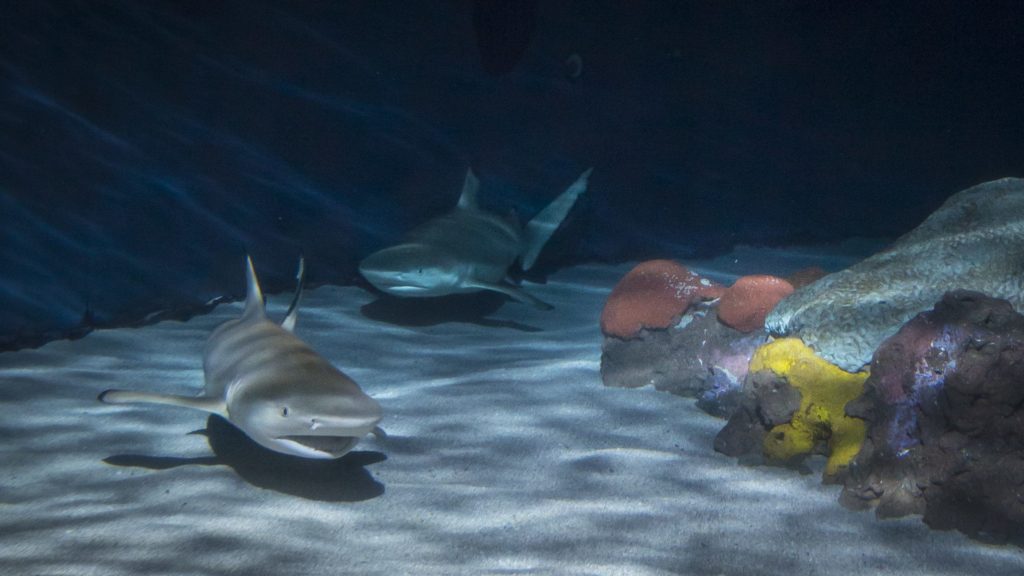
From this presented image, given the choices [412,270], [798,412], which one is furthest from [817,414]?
[412,270]

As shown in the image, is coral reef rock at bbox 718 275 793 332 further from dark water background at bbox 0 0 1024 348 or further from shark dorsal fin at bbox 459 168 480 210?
dark water background at bbox 0 0 1024 348

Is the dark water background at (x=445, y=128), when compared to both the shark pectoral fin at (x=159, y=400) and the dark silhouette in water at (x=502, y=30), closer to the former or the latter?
the dark silhouette in water at (x=502, y=30)

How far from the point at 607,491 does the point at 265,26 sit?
6871mm

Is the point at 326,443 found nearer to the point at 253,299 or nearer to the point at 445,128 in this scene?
the point at 253,299

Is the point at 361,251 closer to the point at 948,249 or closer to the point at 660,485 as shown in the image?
the point at 660,485

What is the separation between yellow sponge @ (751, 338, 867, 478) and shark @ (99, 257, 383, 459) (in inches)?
91.3

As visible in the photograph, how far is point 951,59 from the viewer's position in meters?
12.7

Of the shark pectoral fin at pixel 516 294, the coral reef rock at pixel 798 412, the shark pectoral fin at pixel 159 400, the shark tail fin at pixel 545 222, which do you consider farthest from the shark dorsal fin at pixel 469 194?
the shark pectoral fin at pixel 159 400

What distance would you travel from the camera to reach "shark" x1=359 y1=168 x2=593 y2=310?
616 centimetres

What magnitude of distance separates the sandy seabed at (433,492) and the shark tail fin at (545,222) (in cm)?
294

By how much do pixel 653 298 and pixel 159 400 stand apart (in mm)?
3579

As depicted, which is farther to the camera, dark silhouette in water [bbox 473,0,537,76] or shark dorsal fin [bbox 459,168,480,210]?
dark silhouette in water [bbox 473,0,537,76]

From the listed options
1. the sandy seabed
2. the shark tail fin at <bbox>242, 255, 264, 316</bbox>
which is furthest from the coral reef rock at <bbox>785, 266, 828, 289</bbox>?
the shark tail fin at <bbox>242, 255, 264, 316</bbox>

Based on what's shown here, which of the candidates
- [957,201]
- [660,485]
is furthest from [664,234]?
[660,485]
